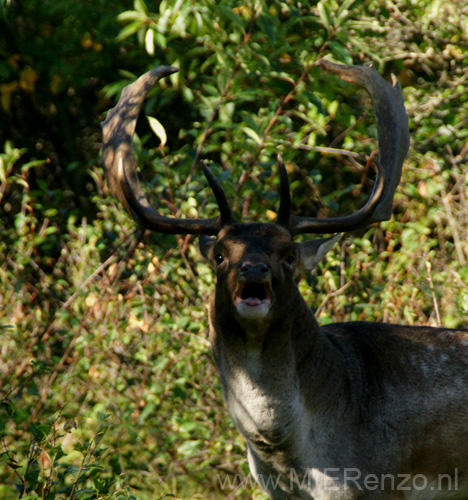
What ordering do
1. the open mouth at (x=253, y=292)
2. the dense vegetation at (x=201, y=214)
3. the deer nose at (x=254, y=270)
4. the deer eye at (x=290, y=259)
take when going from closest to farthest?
the deer nose at (x=254, y=270), the open mouth at (x=253, y=292), the deer eye at (x=290, y=259), the dense vegetation at (x=201, y=214)

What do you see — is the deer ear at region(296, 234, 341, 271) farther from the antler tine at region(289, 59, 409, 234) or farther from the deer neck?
the deer neck

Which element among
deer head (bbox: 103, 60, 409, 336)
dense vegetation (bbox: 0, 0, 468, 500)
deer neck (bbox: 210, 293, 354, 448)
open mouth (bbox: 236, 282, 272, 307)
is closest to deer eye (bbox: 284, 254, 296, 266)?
deer head (bbox: 103, 60, 409, 336)

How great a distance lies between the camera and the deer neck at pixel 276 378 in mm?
4297

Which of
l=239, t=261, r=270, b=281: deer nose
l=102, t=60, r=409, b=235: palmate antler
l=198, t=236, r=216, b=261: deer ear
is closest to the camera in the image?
l=239, t=261, r=270, b=281: deer nose

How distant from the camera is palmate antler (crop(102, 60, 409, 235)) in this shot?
4.86 metres

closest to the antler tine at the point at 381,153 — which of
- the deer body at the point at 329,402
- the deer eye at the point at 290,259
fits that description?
the deer eye at the point at 290,259

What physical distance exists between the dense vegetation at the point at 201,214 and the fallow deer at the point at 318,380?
58.6 inches

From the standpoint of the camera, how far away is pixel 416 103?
8211 millimetres

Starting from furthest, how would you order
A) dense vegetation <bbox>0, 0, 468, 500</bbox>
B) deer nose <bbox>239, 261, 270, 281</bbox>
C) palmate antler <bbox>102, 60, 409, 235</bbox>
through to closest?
dense vegetation <bbox>0, 0, 468, 500</bbox>
palmate antler <bbox>102, 60, 409, 235</bbox>
deer nose <bbox>239, 261, 270, 281</bbox>

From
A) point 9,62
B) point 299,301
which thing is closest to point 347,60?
point 299,301

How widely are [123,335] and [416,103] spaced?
3793 mm

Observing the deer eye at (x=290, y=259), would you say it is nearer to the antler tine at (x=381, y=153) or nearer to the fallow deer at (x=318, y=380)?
the fallow deer at (x=318, y=380)

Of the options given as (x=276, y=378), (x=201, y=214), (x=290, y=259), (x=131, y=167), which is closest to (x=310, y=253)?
(x=290, y=259)

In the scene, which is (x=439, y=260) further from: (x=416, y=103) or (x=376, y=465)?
(x=376, y=465)
